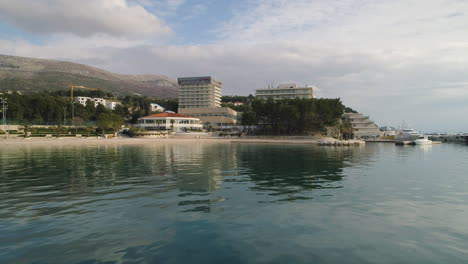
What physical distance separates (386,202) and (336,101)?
9203cm

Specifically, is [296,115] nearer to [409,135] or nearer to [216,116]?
[409,135]

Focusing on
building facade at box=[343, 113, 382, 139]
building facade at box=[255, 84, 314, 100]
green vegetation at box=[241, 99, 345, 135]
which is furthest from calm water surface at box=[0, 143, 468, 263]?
building facade at box=[255, 84, 314, 100]

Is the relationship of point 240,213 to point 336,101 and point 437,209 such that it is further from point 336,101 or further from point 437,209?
point 336,101

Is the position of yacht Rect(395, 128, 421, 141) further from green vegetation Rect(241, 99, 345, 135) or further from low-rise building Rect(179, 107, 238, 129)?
low-rise building Rect(179, 107, 238, 129)

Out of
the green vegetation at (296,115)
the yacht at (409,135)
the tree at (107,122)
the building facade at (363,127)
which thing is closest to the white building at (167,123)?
the tree at (107,122)

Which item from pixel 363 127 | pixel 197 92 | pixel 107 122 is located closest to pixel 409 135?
pixel 363 127

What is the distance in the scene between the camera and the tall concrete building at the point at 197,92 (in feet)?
630

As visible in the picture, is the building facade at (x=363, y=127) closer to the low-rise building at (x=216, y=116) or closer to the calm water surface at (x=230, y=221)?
the low-rise building at (x=216, y=116)

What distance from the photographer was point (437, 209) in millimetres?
14789

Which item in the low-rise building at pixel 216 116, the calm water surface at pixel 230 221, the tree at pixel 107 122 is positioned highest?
the low-rise building at pixel 216 116

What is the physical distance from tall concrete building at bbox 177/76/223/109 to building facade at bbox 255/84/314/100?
38678 millimetres

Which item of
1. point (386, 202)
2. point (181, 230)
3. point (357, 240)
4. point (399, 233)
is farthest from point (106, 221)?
point (386, 202)

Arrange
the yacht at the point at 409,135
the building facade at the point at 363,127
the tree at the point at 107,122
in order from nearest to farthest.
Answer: the tree at the point at 107,122
the yacht at the point at 409,135
the building facade at the point at 363,127

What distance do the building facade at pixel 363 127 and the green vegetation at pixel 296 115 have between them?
29.5 m
